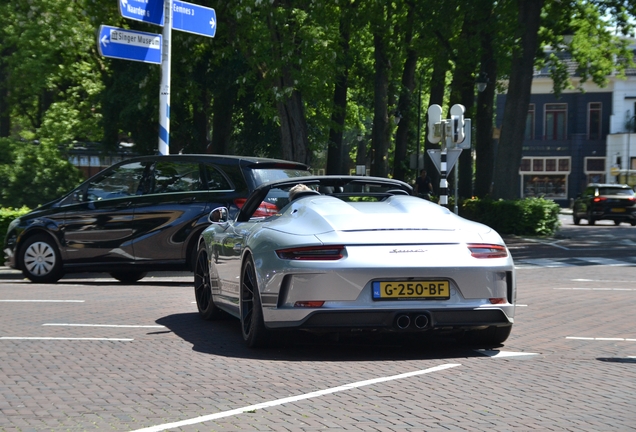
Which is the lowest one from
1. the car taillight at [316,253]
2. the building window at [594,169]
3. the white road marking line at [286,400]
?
the white road marking line at [286,400]

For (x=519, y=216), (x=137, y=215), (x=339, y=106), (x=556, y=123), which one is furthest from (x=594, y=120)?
(x=137, y=215)

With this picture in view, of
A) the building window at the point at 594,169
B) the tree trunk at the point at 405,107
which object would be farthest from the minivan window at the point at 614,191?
the building window at the point at 594,169

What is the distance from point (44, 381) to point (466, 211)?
24947mm

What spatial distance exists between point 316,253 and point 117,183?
7.71 meters

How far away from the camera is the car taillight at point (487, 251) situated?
7.48 metres

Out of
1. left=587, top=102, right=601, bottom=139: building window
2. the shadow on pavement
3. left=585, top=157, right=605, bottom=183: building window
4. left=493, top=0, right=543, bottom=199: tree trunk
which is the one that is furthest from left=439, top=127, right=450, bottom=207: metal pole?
left=585, top=157, right=605, bottom=183: building window

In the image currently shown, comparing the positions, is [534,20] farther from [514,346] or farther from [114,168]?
[514,346]

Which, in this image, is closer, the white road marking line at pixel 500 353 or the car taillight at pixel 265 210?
the white road marking line at pixel 500 353

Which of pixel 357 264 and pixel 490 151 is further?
pixel 490 151

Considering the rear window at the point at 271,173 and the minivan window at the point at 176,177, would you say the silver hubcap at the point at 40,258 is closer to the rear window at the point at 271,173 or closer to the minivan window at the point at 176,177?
the minivan window at the point at 176,177

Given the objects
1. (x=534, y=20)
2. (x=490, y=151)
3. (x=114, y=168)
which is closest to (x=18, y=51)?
(x=490, y=151)

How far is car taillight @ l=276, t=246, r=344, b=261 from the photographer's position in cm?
726

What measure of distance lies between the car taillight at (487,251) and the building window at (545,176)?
6823 cm

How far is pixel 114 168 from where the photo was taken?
14516 millimetres
